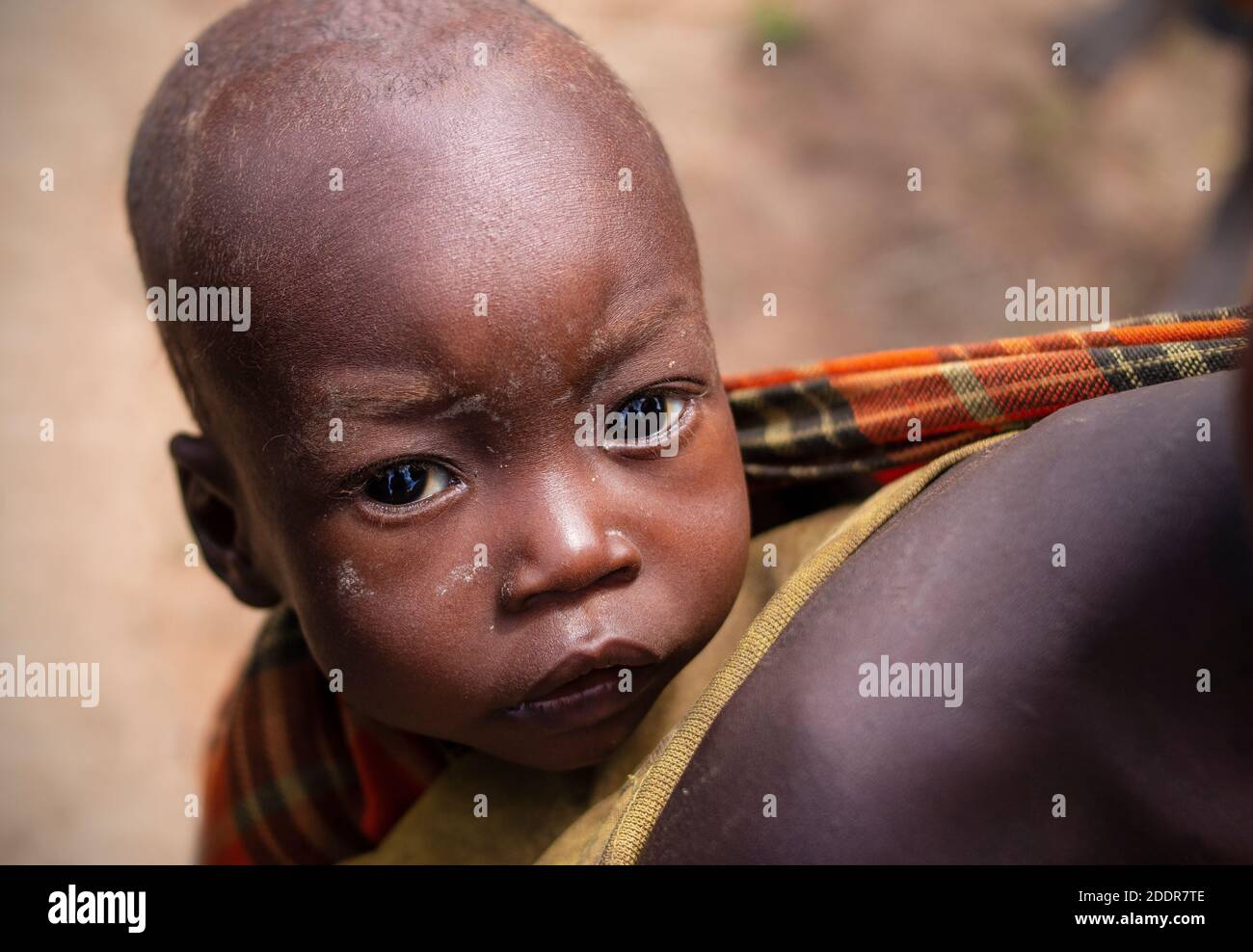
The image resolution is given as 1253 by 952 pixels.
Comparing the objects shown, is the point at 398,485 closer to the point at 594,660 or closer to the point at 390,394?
the point at 390,394

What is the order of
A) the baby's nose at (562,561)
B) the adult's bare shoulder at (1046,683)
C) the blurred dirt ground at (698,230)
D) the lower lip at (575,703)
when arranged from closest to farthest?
the adult's bare shoulder at (1046,683) < the baby's nose at (562,561) < the lower lip at (575,703) < the blurred dirt ground at (698,230)

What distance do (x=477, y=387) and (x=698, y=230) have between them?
11.1ft

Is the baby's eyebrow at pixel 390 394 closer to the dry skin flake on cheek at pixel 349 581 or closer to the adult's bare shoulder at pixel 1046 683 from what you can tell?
the dry skin flake on cheek at pixel 349 581

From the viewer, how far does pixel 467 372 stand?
122cm

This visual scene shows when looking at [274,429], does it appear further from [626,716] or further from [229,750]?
[229,750]

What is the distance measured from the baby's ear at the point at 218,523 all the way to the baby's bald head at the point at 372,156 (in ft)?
0.40

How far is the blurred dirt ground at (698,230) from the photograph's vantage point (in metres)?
3.58

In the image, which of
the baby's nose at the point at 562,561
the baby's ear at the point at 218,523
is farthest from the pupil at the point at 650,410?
the baby's ear at the point at 218,523

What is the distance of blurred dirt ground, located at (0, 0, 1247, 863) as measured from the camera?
141 inches

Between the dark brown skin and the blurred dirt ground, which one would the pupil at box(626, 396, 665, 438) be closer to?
the dark brown skin

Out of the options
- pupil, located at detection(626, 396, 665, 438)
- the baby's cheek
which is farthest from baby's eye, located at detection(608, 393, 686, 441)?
the baby's cheek

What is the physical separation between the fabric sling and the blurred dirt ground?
65.7 inches
